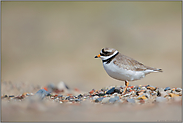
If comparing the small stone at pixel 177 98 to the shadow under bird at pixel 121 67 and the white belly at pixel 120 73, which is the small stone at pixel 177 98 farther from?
the white belly at pixel 120 73

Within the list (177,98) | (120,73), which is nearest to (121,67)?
(120,73)

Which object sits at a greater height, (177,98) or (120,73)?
(120,73)

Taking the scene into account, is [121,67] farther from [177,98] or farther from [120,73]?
[177,98]

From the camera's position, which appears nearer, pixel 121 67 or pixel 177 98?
pixel 177 98

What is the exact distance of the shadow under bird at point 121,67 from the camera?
20.0ft

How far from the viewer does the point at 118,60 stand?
6289 millimetres

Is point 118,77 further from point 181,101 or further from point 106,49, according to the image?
point 181,101

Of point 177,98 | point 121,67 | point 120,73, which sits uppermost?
point 121,67

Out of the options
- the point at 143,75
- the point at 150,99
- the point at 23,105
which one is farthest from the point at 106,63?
the point at 23,105

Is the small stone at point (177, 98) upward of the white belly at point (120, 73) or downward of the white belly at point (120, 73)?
downward

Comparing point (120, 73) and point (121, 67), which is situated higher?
point (121, 67)

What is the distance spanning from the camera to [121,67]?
6.12 metres

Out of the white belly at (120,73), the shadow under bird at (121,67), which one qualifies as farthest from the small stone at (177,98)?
the white belly at (120,73)

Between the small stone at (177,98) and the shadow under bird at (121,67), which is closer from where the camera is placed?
the small stone at (177,98)
